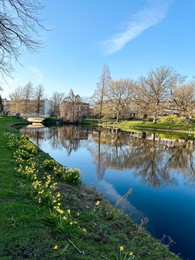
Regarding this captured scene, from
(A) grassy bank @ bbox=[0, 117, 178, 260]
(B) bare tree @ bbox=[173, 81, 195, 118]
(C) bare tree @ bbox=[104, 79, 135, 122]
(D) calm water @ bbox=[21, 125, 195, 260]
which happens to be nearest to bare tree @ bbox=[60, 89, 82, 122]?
(C) bare tree @ bbox=[104, 79, 135, 122]

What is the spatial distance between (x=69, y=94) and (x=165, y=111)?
82.2ft

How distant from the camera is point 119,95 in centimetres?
5019

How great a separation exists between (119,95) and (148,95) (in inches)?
271

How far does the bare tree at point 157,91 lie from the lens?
44.5 metres

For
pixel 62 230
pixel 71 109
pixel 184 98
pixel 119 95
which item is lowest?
pixel 62 230

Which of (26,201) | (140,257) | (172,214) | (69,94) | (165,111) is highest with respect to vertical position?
(69,94)

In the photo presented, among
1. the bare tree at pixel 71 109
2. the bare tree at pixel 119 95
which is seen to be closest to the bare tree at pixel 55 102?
the bare tree at pixel 71 109

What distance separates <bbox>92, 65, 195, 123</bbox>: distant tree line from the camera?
43062 millimetres

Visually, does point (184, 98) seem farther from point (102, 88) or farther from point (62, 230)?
point (62, 230)

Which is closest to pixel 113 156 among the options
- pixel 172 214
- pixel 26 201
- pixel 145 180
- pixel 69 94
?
pixel 145 180

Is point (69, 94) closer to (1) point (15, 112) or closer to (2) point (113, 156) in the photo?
(1) point (15, 112)

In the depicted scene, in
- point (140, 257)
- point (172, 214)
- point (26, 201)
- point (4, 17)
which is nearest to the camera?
point (140, 257)

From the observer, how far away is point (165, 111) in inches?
1734

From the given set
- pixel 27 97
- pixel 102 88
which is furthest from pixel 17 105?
pixel 102 88
